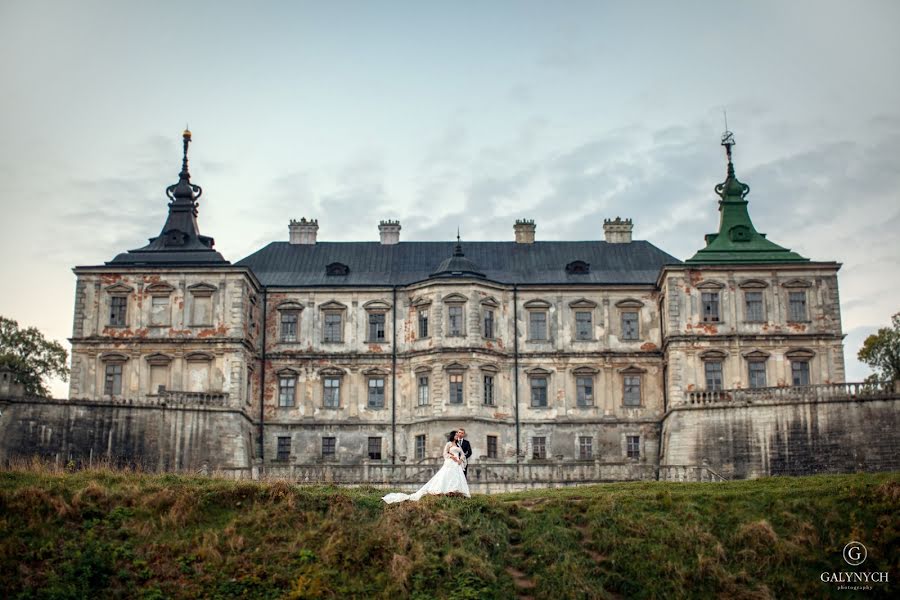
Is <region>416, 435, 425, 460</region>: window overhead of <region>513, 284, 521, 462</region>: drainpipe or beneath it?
beneath

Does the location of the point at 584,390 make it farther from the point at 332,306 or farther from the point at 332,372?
the point at 332,306

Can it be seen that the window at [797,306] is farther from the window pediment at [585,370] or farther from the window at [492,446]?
the window at [492,446]

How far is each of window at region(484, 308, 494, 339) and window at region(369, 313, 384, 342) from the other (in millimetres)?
4818

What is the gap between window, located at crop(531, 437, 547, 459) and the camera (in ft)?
172

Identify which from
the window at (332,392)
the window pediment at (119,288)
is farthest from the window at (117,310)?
the window at (332,392)

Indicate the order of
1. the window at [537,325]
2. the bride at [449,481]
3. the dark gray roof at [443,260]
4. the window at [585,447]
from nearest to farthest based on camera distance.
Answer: the bride at [449,481], the window at [585,447], the window at [537,325], the dark gray roof at [443,260]

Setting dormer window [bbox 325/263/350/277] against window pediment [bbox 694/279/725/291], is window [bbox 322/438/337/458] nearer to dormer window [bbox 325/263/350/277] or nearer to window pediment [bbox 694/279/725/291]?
dormer window [bbox 325/263/350/277]

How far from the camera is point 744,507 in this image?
3052cm

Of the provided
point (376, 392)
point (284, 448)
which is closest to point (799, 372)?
point (376, 392)

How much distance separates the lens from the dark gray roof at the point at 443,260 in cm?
5606

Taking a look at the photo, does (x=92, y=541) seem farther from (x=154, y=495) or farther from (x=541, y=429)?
(x=541, y=429)

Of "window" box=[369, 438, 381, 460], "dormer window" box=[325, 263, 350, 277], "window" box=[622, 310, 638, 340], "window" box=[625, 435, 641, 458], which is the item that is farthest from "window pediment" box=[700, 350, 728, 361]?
"dormer window" box=[325, 263, 350, 277]

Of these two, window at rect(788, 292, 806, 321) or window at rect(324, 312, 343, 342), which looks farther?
window at rect(324, 312, 343, 342)

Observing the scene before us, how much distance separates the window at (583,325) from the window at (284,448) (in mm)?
13794
